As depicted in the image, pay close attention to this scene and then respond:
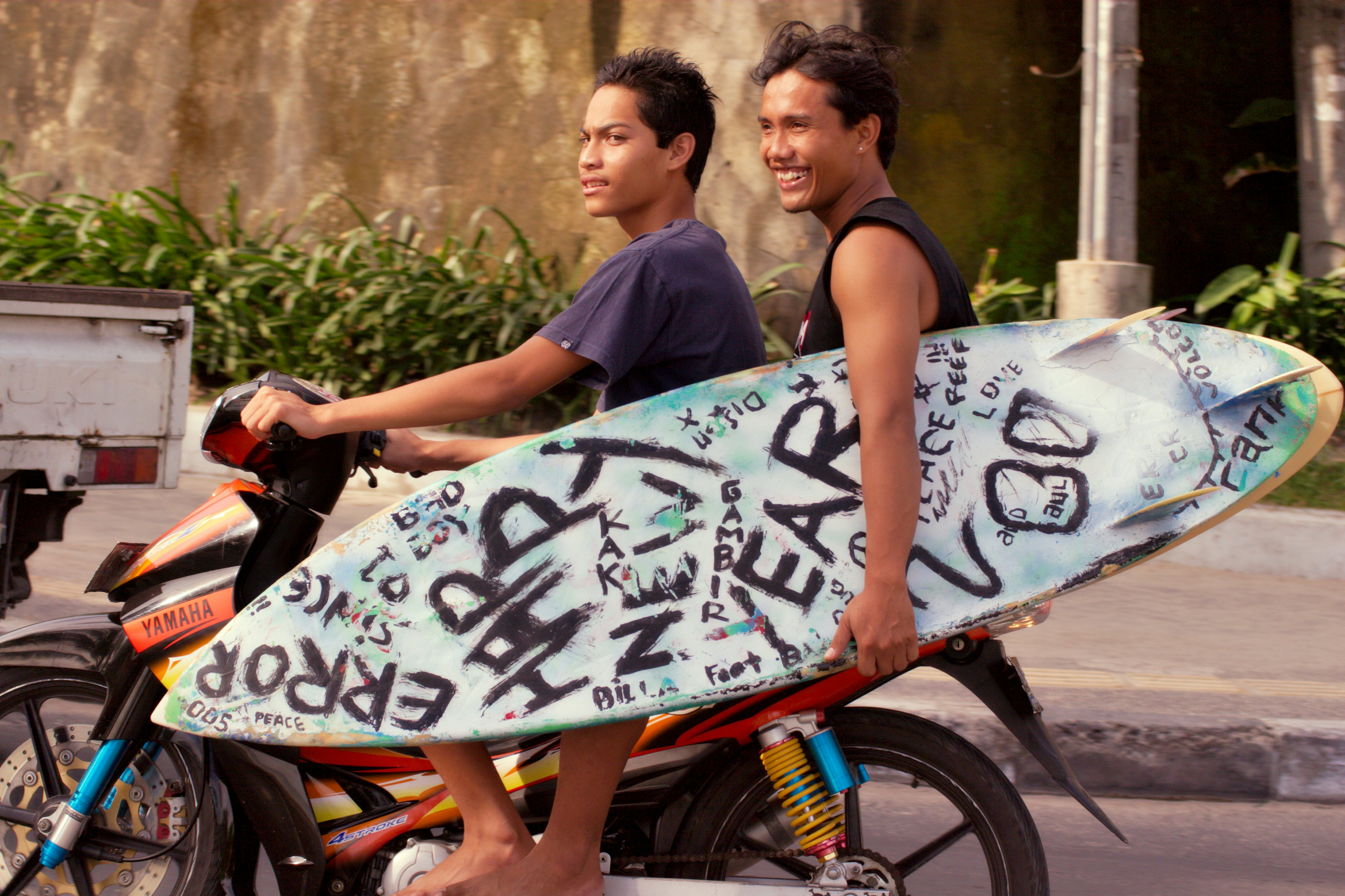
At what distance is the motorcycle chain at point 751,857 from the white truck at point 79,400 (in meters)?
1.97

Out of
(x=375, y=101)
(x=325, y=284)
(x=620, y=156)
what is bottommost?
(x=620, y=156)

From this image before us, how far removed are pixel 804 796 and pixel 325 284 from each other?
5584 millimetres

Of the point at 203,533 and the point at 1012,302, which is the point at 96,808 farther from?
the point at 1012,302

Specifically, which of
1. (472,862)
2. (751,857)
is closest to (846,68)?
(751,857)

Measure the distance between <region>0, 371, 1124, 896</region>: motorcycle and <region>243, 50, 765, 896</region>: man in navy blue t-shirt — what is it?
10 centimetres

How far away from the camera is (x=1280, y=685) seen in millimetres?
4039

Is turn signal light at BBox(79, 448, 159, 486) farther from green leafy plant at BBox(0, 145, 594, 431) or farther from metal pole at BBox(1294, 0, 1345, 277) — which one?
metal pole at BBox(1294, 0, 1345, 277)

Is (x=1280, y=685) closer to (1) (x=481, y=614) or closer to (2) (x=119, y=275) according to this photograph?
(1) (x=481, y=614)

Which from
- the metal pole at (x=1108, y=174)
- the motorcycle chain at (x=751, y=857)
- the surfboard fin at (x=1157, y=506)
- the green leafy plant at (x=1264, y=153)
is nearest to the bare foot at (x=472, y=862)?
the motorcycle chain at (x=751, y=857)

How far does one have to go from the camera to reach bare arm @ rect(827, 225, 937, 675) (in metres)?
1.84

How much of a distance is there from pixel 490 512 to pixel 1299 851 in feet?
8.07

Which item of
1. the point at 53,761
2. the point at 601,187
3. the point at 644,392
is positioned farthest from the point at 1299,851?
the point at 53,761

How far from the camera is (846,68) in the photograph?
2002mm

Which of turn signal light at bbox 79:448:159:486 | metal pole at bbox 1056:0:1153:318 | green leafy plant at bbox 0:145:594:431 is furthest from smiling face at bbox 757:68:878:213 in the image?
green leafy plant at bbox 0:145:594:431
